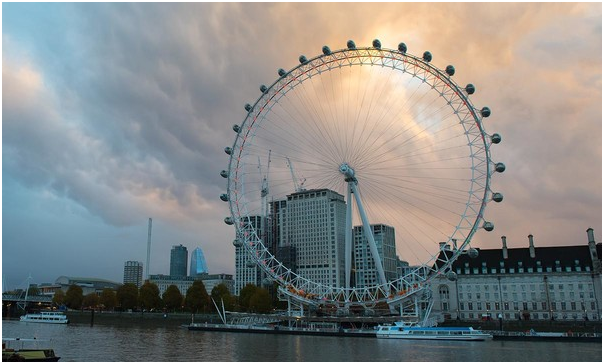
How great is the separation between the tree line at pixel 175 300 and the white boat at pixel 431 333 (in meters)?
44.2

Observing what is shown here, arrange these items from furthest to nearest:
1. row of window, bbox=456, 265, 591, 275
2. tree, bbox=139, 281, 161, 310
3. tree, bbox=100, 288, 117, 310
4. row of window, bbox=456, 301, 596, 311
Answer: tree, bbox=100, 288, 117, 310 < tree, bbox=139, 281, 161, 310 < row of window, bbox=456, 265, 591, 275 < row of window, bbox=456, 301, 596, 311

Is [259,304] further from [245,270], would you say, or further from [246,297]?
[245,270]

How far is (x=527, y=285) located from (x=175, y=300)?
71923 mm

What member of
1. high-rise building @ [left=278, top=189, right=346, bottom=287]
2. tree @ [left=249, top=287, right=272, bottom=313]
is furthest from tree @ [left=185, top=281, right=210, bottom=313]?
high-rise building @ [left=278, top=189, right=346, bottom=287]

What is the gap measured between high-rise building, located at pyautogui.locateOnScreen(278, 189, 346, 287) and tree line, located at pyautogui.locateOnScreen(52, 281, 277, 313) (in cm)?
4571

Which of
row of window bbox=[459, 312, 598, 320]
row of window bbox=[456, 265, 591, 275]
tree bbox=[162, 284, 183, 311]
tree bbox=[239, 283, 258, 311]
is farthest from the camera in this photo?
tree bbox=[162, 284, 183, 311]

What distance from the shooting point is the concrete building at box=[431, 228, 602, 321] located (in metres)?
77.1

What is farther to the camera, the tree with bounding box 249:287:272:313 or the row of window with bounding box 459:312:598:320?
the tree with bounding box 249:287:272:313

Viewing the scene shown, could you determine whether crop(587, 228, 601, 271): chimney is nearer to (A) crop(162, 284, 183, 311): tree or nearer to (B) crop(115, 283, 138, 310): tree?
(A) crop(162, 284, 183, 311): tree

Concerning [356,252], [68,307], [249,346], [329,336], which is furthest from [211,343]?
[356,252]

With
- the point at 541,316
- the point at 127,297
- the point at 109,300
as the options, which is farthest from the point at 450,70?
the point at 109,300

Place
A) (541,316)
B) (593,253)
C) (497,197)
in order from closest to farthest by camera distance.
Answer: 1. (497,197)
2. (593,253)
3. (541,316)

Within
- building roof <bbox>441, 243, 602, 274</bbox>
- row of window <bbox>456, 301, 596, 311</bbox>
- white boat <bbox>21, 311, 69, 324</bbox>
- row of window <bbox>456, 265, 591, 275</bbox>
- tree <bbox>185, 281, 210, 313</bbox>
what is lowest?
white boat <bbox>21, 311, 69, 324</bbox>

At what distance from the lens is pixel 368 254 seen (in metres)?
185
